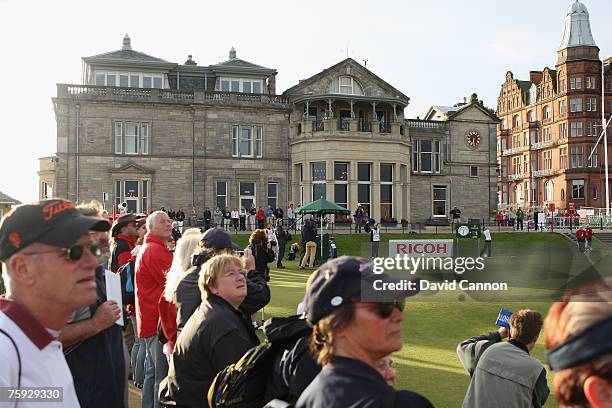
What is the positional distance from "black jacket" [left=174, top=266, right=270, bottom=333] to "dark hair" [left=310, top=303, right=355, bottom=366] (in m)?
2.83

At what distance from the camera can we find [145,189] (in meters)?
41.3

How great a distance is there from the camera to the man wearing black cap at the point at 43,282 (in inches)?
102

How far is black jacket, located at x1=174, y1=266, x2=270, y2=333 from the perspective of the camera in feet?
17.5

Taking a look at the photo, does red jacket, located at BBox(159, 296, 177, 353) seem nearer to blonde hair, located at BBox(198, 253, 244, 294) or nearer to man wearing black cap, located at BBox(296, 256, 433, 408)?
blonde hair, located at BBox(198, 253, 244, 294)

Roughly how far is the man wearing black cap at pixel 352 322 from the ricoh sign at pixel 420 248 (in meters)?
0.16

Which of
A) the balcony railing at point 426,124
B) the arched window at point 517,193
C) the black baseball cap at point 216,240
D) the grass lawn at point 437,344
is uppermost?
the balcony railing at point 426,124

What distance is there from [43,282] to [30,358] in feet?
1.19

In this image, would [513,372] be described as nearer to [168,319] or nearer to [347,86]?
[168,319]

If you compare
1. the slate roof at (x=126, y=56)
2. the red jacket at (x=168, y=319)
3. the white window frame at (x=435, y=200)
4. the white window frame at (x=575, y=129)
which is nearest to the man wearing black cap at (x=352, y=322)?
the red jacket at (x=168, y=319)

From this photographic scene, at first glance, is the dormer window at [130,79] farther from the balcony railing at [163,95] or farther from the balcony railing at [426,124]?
the balcony railing at [426,124]

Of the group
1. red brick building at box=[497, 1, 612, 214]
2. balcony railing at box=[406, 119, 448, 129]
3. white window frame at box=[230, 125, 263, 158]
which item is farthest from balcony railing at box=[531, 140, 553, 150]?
white window frame at box=[230, 125, 263, 158]

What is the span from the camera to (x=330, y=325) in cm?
248

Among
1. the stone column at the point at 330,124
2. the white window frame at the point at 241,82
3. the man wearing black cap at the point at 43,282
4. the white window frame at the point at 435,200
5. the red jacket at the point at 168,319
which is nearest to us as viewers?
the man wearing black cap at the point at 43,282

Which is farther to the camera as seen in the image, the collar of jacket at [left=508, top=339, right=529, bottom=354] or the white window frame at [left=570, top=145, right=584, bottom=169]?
the white window frame at [left=570, top=145, right=584, bottom=169]
